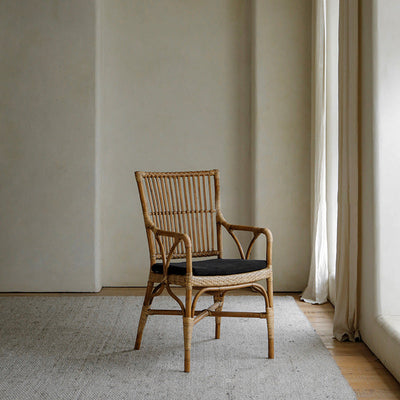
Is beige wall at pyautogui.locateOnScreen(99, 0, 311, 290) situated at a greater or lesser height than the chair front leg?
greater

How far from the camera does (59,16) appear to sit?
4.31m

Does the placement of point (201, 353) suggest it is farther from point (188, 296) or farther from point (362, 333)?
point (362, 333)

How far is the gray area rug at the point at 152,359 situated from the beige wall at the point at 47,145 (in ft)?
2.25

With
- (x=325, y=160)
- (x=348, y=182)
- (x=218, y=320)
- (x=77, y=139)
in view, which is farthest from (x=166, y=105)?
(x=218, y=320)

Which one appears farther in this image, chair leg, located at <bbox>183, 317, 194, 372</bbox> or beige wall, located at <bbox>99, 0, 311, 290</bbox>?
beige wall, located at <bbox>99, 0, 311, 290</bbox>

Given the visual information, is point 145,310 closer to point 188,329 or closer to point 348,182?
point 188,329

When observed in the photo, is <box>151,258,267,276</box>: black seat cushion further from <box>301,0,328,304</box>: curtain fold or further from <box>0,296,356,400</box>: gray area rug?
<box>301,0,328,304</box>: curtain fold

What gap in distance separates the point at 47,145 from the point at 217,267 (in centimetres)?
227

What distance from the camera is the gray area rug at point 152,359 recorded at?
225cm

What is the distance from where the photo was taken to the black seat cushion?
99.3 inches

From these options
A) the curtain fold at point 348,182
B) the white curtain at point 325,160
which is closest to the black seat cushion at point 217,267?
the curtain fold at point 348,182

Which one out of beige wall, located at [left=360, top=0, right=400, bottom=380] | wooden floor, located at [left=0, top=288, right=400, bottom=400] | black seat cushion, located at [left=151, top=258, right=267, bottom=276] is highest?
beige wall, located at [left=360, top=0, right=400, bottom=380]

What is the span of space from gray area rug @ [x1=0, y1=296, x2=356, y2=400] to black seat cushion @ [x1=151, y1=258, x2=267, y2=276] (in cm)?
42

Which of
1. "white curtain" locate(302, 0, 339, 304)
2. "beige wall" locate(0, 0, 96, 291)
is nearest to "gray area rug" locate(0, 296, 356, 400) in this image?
"white curtain" locate(302, 0, 339, 304)
